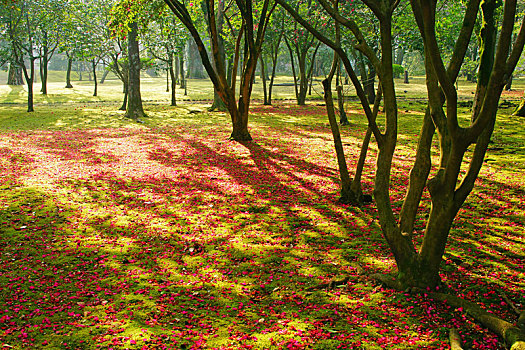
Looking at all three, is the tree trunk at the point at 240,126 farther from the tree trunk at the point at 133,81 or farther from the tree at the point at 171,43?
the tree at the point at 171,43

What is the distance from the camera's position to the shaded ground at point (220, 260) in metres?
4.03

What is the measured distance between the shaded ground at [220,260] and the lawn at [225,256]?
21 mm

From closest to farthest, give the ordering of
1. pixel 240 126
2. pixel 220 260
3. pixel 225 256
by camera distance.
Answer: pixel 220 260
pixel 225 256
pixel 240 126

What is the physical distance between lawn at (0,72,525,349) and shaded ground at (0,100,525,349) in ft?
0.07

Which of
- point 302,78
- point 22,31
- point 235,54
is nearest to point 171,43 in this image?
point 302,78

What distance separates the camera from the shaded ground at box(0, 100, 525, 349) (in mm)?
4031

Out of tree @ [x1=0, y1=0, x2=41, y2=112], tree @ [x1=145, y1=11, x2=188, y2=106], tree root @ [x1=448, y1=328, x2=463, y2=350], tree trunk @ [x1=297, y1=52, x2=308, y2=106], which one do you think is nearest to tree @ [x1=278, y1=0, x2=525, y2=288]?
tree root @ [x1=448, y1=328, x2=463, y2=350]

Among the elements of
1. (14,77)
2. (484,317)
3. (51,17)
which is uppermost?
(51,17)

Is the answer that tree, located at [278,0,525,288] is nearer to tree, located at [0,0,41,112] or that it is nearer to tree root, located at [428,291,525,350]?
tree root, located at [428,291,525,350]

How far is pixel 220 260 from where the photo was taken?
5793mm

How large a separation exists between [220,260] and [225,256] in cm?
14

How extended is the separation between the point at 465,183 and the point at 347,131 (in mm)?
12938

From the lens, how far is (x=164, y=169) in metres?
11.0

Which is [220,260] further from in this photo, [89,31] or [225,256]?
[89,31]
